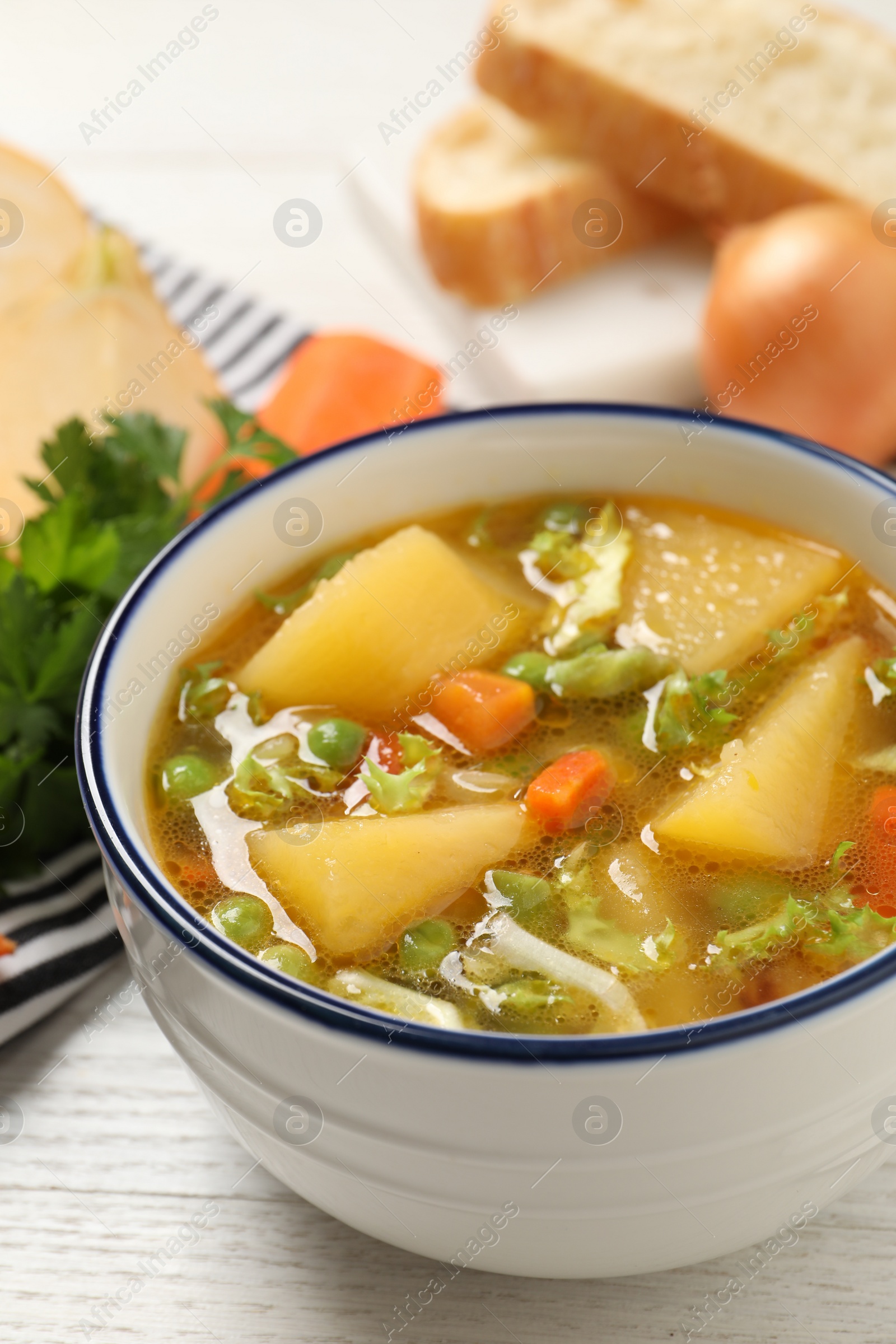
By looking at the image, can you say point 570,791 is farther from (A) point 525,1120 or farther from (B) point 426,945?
(A) point 525,1120

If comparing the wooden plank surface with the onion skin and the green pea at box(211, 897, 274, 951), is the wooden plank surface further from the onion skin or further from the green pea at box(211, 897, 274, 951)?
the onion skin

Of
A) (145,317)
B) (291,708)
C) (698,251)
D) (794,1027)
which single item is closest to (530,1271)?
(794,1027)

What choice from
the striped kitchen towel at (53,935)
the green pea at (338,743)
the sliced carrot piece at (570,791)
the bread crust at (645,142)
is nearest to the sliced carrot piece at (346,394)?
the bread crust at (645,142)

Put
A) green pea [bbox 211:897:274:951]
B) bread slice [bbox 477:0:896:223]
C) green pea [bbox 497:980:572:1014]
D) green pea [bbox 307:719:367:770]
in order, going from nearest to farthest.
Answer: green pea [bbox 497:980:572:1014] < green pea [bbox 211:897:274:951] < green pea [bbox 307:719:367:770] < bread slice [bbox 477:0:896:223]

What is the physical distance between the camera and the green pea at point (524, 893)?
1.90 meters

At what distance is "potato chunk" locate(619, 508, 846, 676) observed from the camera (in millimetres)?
2340

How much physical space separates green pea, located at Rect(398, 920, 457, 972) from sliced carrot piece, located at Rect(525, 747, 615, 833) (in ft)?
0.82

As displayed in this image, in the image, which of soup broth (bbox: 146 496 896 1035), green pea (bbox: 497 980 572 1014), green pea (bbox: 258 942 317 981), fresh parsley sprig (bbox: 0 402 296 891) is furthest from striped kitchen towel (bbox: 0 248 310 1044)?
green pea (bbox: 497 980 572 1014)

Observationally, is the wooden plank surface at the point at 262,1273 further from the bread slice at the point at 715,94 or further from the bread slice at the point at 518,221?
the bread slice at the point at 715,94

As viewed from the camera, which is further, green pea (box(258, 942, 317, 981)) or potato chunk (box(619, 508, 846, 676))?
potato chunk (box(619, 508, 846, 676))

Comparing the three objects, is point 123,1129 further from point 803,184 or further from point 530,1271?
point 803,184

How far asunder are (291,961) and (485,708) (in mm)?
592

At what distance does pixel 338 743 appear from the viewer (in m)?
2.16

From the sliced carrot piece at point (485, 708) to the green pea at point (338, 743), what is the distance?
0.16 m
